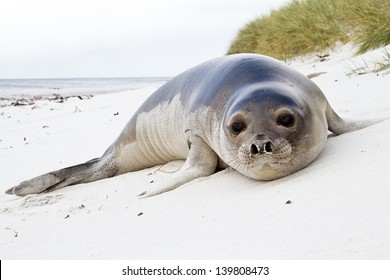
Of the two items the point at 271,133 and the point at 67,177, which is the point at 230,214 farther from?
the point at 67,177

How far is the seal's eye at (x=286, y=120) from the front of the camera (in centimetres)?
289

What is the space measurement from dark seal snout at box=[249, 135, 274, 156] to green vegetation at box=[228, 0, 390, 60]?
5019 mm

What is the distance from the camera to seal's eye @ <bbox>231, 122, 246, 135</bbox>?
298 cm

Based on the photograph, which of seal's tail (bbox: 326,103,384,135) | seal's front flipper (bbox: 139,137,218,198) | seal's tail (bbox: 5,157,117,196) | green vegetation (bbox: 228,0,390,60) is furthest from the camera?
green vegetation (bbox: 228,0,390,60)

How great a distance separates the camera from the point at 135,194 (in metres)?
3.52

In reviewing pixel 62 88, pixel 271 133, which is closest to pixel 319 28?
pixel 271 133

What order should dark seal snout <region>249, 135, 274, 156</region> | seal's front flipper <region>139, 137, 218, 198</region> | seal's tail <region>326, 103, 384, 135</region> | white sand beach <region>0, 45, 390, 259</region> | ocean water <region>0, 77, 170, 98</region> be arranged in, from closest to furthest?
white sand beach <region>0, 45, 390, 259</region>
dark seal snout <region>249, 135, 274, 156</region>
seal's front flipper <region>139, 137, 218, 198</region>
seal's tail <region>326, 103, 384, 135</region>
ocean water <region>0, 77, 170, 98</region>

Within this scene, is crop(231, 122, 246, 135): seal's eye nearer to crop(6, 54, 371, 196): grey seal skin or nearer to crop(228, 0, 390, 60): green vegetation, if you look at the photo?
crop(6, 54, 371, 196): grey seal skin

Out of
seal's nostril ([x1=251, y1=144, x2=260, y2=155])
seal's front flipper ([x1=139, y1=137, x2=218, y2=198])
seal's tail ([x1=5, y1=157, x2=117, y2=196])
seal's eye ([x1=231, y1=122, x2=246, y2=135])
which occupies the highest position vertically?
seal's eye ([x1=231, y1=122, x2=246, y2=135])

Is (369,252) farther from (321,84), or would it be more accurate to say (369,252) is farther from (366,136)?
(321,84)

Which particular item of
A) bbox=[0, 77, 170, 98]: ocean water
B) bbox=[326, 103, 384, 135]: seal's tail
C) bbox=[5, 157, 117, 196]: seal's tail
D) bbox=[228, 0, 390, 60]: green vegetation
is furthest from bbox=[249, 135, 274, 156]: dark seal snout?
→ bbox=[0, 77, 170, 98]: ocean water

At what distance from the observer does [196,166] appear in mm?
3512

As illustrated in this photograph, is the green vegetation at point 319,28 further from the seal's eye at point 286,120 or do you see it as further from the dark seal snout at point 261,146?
the dark seal snout at point 261,146

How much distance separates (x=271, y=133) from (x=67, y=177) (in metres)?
2.14
